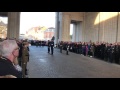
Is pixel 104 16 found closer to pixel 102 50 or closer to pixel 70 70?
pixel 102 50

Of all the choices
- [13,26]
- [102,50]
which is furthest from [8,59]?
[13,26]

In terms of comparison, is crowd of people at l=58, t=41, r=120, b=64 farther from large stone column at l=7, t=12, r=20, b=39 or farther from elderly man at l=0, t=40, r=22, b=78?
elderly man at l=0, t=40, r=22, b=78

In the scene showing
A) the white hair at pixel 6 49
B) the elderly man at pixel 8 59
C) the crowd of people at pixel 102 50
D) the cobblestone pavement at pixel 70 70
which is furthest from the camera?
the crowd of people at pixel 102 50

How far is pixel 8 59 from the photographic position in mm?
3492

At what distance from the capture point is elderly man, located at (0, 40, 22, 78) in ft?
10.9

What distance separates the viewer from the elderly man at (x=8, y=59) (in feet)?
10.9

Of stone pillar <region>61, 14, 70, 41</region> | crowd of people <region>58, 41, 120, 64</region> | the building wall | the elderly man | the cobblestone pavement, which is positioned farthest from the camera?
stone pillar <region>61, 14, 70, 41</region>

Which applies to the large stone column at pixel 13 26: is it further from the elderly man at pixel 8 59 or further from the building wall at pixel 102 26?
the elderly man at pixel 8 59

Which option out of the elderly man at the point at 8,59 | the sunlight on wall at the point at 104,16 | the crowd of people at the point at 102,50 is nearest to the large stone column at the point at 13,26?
the crowd of people at the point at 102,50

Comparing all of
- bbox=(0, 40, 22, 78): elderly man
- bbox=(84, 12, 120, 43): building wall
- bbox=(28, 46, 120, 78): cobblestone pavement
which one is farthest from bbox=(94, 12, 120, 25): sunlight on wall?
bbox=(0, 40, 22, 78): elderly man
